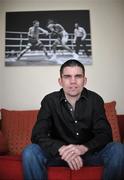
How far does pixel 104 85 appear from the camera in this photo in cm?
325

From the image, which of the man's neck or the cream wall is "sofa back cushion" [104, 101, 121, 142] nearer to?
the cream wall

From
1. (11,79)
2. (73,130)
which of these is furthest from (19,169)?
(11,79)

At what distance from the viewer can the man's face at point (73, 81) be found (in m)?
1.95

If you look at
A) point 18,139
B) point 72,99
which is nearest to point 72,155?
point 72,99

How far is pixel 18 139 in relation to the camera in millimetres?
2631

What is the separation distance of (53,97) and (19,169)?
1.88ft

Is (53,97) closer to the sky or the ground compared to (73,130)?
closer to the sky

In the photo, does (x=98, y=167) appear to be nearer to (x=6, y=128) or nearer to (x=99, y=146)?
(x=99, y=146)

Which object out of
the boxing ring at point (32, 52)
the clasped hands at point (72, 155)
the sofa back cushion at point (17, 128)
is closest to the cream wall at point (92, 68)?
the boxing ring at point (32, 52)

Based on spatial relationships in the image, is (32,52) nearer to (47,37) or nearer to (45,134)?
(47,37)

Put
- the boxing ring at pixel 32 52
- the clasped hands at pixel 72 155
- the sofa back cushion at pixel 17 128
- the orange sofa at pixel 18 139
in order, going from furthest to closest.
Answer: the boxing ring at pixel 32 52
the sofa back cushion at pixel 17 128
the orange sofa at pixel 18 139
the clasped hands at pixel 72 155

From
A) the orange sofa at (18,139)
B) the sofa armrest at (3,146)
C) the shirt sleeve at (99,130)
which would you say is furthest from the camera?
the sofa armrest at (3,146)

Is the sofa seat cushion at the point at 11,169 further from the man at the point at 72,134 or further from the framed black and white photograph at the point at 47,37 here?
the framed black and white photograph at the point at 47,37

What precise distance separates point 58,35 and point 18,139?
1.31 metres
